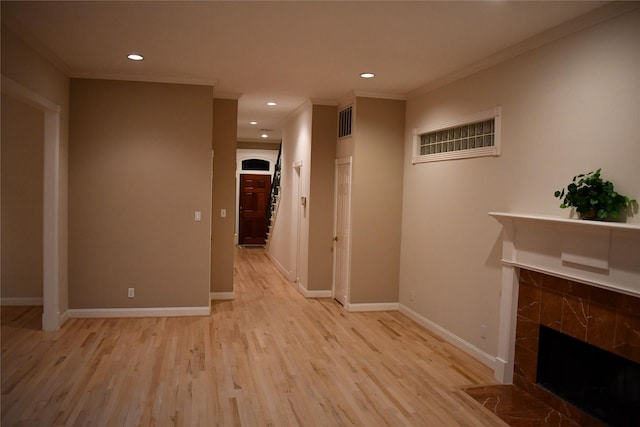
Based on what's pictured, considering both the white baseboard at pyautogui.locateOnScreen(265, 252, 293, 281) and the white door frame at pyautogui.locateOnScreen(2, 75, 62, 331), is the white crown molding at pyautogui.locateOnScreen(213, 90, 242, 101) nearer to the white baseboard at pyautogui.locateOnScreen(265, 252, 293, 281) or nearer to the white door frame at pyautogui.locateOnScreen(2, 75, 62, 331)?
the white door frame at pyautogui.locateOnScreen(2, 75, 62, 331)

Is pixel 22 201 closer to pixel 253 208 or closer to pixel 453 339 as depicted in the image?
pixel 453 339

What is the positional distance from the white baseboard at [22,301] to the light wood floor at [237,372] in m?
0.26

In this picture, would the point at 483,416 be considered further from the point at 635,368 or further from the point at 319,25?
the point at 319,25

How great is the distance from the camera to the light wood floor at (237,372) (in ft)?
10.8

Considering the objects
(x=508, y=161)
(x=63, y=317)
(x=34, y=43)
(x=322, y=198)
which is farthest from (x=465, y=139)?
(x=63, y=317)

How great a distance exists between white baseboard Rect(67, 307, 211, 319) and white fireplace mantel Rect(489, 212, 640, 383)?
3434 mm

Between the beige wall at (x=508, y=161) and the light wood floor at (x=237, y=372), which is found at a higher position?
the beige wall at (x=508, y=161)

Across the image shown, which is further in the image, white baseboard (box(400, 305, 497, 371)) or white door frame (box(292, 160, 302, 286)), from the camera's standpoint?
white door frame (box(292, 160, 302, 286))

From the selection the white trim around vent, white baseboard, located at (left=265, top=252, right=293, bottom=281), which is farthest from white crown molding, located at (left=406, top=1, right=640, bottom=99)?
white baseboard, located at (left=265, top=252, right=293, bottom=281)

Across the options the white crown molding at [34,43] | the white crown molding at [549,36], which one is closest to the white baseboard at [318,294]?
the white crown molding at [549,36]

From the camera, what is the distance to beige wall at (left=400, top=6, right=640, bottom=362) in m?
3.11

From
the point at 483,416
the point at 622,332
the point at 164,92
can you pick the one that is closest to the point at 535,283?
the point at 622,332

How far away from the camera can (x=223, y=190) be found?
6.56 m

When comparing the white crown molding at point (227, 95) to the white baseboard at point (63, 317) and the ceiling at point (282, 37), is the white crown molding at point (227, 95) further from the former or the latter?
the white baseboard at point (63, 317)
